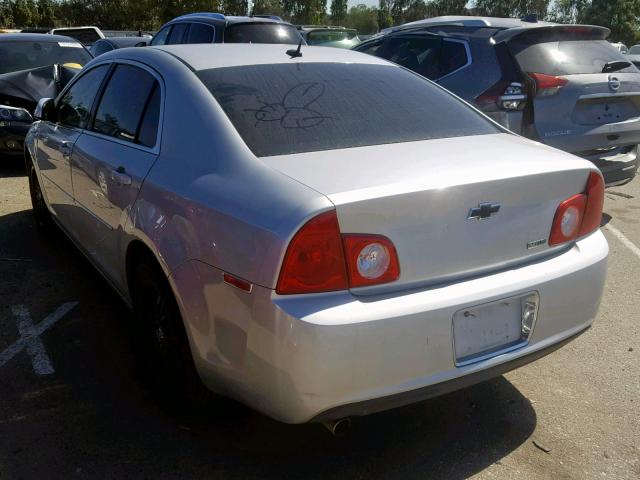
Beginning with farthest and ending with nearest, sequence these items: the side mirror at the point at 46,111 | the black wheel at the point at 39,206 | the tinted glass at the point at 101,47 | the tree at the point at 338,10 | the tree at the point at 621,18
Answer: the tree at the point at 338,10
the tree at the point at 621,18
the tinted glass at the point at 101,47
the black wheel at the point at 39,206
the side mirror at the point at 46,111

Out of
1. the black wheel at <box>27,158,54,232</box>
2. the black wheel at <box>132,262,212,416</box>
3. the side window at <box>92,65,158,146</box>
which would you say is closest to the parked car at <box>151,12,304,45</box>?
the black wheel at <box>27,158,54,232</box>

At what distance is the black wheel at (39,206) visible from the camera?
5375 millimetres

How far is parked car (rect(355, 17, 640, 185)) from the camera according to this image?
5500 mm

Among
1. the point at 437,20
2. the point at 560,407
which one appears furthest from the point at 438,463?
the point at 437,20

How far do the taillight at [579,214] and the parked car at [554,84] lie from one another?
2.68 m

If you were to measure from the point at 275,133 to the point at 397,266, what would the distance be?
813 millimetres

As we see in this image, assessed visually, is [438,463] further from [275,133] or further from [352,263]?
[275,133]

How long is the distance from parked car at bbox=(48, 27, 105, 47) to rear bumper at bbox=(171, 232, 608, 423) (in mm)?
16809

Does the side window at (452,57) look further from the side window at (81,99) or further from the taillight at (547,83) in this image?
the side window at (81,99)

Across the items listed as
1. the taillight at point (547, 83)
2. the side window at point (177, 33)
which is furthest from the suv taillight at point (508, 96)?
the side window at point (177, 33)

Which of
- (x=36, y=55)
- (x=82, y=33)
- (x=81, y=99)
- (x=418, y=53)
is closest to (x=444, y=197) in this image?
(x=81, y=99)

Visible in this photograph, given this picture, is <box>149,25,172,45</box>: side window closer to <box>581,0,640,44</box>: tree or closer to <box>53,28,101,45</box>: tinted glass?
<box>53,28,101,45</box>: tinted glass

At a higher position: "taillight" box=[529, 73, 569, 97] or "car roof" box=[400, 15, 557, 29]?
"car roof" box=[400, 15, 557, 29]

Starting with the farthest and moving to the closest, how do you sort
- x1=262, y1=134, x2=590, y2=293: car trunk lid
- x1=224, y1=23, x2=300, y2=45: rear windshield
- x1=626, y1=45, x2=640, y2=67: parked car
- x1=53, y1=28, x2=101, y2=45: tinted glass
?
x1=53, y1=28, x2=101, y2=45: tinted glass → x1=626, y1=45, x2=640, y2=67: parked car → x1=224, y1=23, x2=300, y2=45: rear windshield → x1=262, y1=134, x2=590, y2=293: car trunk lid
